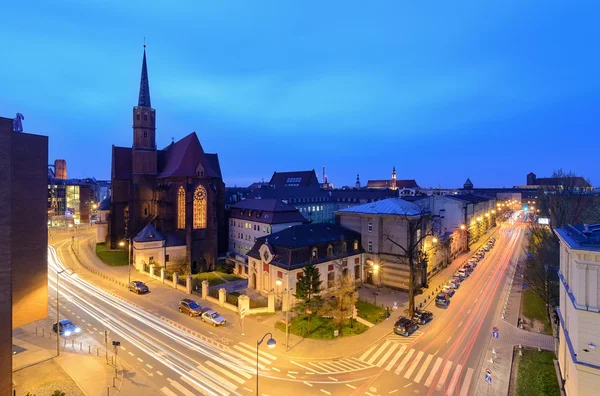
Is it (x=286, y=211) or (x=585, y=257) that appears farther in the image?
(x=286, y=211)

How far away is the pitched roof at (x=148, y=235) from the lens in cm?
4995

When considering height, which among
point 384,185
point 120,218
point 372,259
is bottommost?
point 372,259

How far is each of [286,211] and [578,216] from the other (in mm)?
39558

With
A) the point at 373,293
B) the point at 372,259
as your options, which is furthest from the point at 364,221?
the point at 373,293

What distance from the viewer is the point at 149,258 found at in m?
50.1

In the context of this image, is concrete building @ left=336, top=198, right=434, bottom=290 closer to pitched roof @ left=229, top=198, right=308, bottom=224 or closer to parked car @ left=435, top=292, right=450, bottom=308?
parked car @ left=435, top=292, right=450, bottom=308

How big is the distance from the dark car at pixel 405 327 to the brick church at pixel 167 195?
115ft

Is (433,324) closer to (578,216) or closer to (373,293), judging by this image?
(373,293)

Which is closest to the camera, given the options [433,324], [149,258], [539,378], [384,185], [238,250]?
[539,378]

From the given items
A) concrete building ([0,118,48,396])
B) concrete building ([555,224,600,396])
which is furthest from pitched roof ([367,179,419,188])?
concrete building ([0,118,48,396])

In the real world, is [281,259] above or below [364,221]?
below

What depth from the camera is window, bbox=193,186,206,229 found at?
53594 millimetres

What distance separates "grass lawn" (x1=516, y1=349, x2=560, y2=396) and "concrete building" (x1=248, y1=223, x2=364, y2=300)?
1825 centimetres

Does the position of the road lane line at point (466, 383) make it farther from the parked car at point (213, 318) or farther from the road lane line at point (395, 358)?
the parked car at point (213, 318)
